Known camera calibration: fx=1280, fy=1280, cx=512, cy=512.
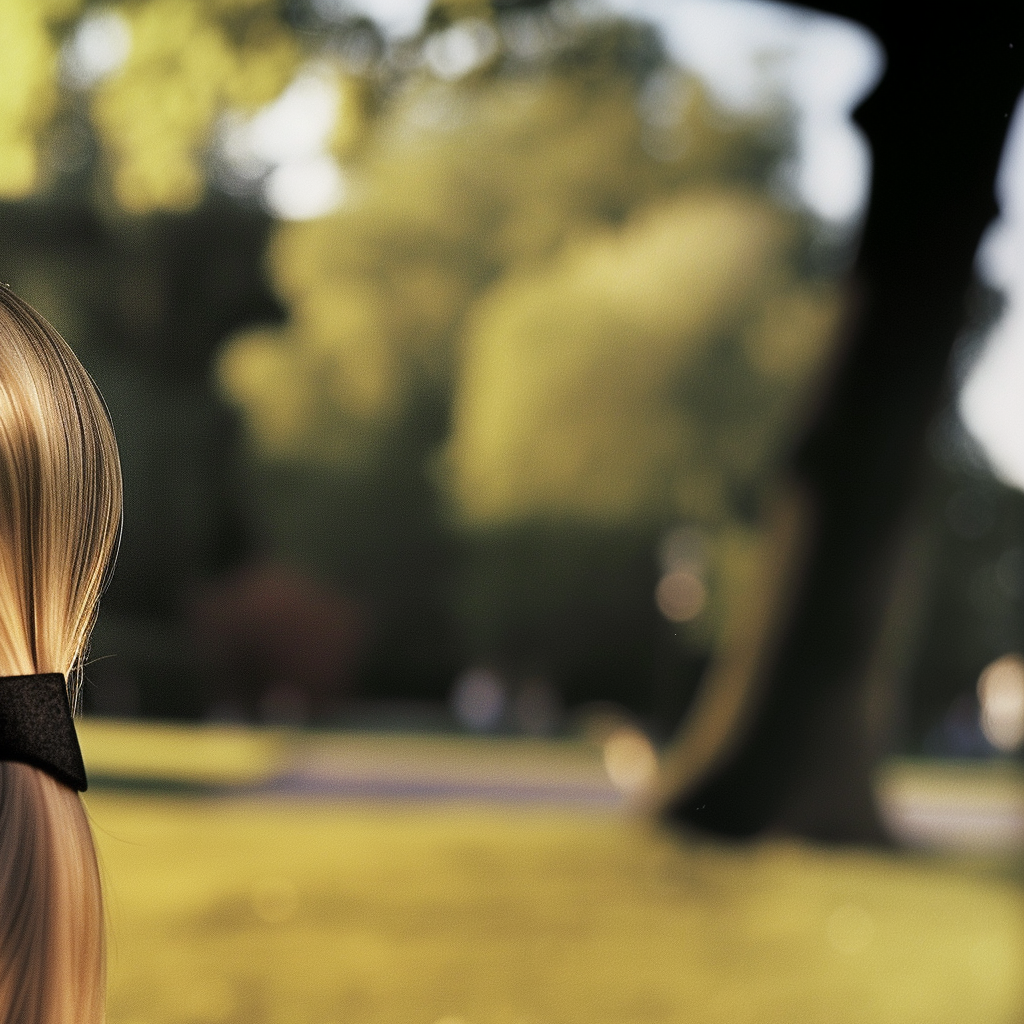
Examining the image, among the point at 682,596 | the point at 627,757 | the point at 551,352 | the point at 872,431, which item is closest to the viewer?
the point at 872,431

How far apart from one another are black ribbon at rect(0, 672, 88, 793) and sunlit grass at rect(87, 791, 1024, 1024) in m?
2.02

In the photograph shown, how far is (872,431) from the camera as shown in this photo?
5.86 metres

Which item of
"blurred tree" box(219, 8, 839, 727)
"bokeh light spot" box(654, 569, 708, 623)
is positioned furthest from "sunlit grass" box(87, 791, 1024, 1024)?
"bokeh light spot" box(654, 569, 708, 623)

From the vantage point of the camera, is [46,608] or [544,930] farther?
[544,930]

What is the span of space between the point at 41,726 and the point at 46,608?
11cm

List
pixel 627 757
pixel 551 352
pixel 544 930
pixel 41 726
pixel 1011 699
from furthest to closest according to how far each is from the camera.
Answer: pixel 627 757, pixel 551 352, pixel 1011 699, pixel 544 930, pixel 41 726

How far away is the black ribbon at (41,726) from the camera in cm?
107

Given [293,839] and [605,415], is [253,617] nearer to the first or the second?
[605,415]

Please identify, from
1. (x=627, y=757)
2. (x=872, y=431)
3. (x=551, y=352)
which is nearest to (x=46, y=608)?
(x=872, y=431)

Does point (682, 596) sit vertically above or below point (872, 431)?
below

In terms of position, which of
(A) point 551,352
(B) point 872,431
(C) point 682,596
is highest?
(B) point 872,431

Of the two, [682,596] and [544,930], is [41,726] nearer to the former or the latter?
[544,930]

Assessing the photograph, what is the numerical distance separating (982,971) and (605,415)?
582 cm

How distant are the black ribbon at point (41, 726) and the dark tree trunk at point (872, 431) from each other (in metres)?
5.11
